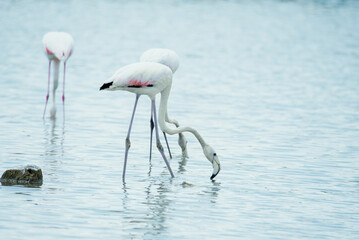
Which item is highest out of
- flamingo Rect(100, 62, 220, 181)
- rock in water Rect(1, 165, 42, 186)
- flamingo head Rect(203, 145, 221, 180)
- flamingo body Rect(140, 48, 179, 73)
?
flamingo body Rect(140, 48, 179, 73)

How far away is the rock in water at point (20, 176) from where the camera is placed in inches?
321

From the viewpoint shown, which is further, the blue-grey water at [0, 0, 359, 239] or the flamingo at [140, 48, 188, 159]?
the flamingo at [140, 48, 188, 159]

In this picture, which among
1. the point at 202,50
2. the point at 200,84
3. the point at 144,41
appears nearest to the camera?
the point at 200,84

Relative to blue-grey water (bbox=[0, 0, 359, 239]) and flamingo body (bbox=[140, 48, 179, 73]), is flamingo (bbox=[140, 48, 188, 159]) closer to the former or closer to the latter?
flamingo body (bbox=[140, 48, 179, 73])

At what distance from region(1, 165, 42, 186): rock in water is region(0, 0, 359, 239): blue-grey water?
0.47ft

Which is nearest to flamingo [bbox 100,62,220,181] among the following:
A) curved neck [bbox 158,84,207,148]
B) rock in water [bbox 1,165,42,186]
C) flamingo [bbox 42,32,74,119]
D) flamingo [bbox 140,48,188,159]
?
curved neck [bbox 158,84,207,148]

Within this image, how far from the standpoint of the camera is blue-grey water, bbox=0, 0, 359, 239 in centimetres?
729

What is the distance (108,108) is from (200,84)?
4335 mm

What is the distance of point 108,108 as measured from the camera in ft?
45.9

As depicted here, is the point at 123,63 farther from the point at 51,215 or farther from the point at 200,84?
the point at 51,215

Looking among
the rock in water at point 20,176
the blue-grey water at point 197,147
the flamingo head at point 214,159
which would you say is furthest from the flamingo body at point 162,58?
the rock in water at point 20,176

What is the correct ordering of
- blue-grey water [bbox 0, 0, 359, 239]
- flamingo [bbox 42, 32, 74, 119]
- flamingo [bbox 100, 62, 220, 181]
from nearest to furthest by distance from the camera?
blue-grey water [bbox 0, 0, 359, 239]
flamingo [bbox 100, 62, 220, 181]
flamingo [bbox 42, 32, 74, 119]

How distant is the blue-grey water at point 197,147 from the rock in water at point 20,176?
0.47ft

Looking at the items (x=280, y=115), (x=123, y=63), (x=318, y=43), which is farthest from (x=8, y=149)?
(x=318, y=43)
